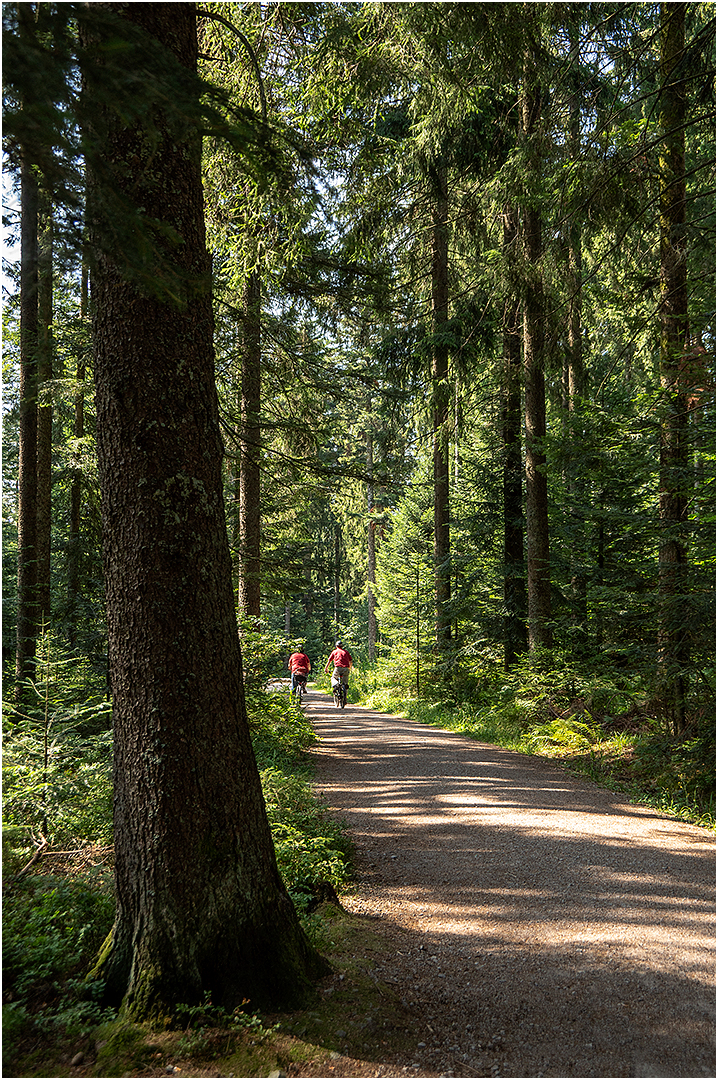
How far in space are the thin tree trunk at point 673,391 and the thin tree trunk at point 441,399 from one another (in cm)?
530

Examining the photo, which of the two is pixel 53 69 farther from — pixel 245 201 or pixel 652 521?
pixel 652 521

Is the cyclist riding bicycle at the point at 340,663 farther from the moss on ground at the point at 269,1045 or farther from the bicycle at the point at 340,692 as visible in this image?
the moss on ground at the point at 269,1045

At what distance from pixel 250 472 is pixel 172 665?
7.81 m

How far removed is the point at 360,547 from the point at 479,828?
1141 inches

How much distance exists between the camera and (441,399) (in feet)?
39.3

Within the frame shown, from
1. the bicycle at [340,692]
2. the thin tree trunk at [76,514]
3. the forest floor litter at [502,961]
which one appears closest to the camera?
the forest floor litter at [502,961]

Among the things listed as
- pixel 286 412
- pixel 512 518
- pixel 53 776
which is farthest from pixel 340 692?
pixel 53 776

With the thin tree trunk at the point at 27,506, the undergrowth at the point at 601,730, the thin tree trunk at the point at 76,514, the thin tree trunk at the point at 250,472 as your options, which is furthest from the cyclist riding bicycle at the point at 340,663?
the thin tree trunk at the point at 27,506

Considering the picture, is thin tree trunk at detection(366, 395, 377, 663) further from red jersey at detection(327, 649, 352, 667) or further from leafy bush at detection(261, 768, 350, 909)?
leafy bush at detection(261, 768, 350, 909)

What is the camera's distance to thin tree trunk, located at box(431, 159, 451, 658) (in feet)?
40.8

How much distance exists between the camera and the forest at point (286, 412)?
299 cm

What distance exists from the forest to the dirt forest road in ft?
2.17

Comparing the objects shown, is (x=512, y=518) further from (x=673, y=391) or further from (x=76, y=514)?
(x=76, y=514)

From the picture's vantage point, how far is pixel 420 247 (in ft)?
48.7
